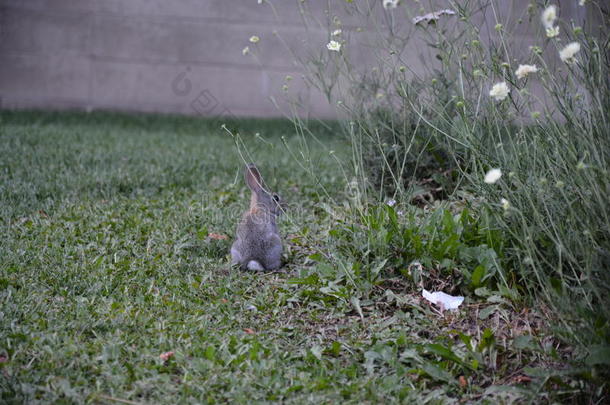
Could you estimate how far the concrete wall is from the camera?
8.04 meters

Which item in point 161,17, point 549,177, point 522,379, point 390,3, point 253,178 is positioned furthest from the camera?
point 161,17

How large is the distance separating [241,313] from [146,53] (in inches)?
240

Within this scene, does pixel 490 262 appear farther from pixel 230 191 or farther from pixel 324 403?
pixel 230 191

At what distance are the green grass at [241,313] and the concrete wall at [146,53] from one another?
3987 millimetres

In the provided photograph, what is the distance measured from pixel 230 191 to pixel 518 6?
3.94m

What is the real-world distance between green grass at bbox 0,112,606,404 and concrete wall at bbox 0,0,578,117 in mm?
3987

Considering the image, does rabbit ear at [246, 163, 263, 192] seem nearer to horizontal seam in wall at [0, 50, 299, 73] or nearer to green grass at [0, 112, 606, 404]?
green grass at [0, 112, 606, 404]

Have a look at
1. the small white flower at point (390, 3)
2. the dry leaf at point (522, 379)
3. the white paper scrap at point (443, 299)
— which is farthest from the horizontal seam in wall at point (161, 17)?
the dry leaf at point (522, 379)

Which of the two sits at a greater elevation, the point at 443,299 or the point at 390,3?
the point at 390,3

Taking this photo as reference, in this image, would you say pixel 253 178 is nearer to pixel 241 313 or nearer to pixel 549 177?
pixel 241 313

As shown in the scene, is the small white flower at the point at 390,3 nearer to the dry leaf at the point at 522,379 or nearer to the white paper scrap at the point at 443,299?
the white paper scrap at the point at 443,299

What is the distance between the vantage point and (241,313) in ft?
9.25

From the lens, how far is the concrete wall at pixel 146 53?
26.4ft

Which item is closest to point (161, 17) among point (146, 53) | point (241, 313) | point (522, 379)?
point (146, 53)
